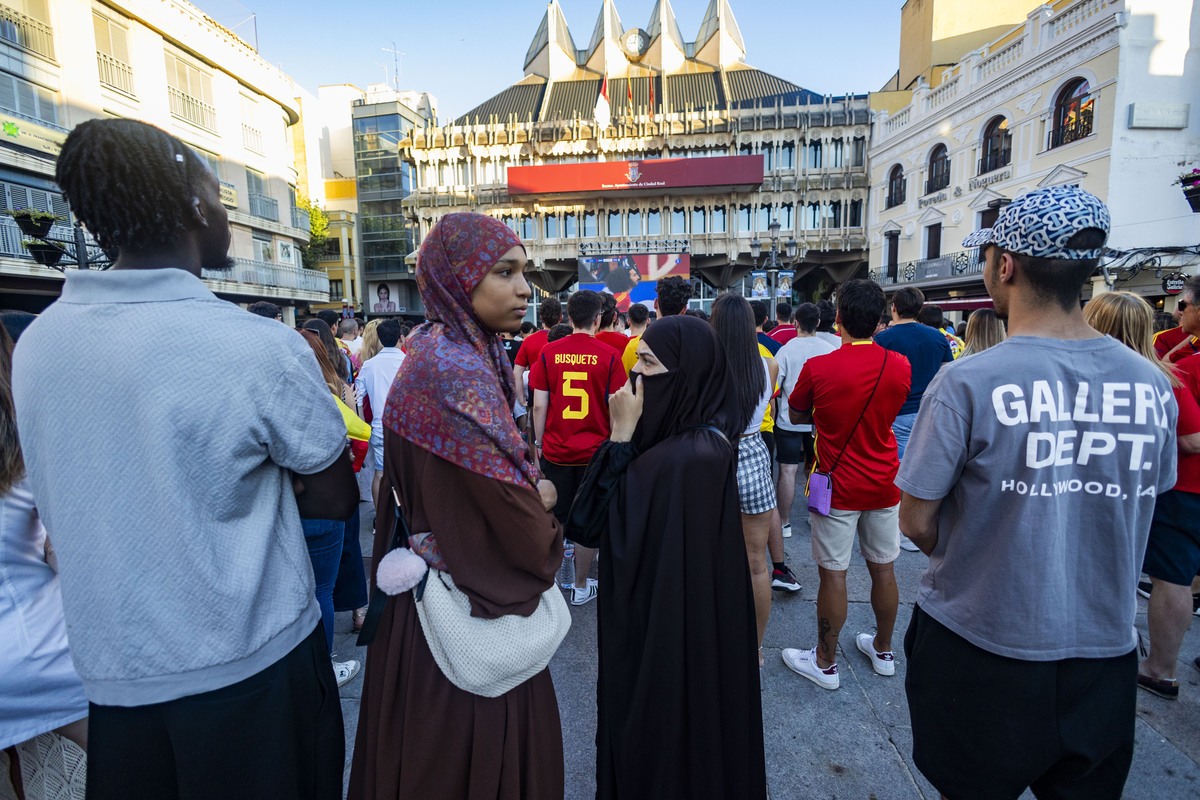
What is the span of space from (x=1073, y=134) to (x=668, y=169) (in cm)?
1767

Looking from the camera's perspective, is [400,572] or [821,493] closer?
[400,572]

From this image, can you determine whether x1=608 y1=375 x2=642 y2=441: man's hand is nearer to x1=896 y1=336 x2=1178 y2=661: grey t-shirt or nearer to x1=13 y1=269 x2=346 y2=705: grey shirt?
x1=896 y1=336 x2=1178 y2=661: grey t-shirt

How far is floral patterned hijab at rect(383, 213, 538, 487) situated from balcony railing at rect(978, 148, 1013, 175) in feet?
85.9

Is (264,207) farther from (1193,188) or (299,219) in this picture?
(1193,188)

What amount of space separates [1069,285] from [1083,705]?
124cm

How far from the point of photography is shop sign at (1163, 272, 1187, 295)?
15.0m

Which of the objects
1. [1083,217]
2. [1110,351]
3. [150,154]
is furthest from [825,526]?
[150,154]

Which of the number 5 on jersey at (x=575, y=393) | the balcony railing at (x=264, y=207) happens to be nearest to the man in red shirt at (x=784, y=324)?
the number 5 on jersey at (x=575, y=393)

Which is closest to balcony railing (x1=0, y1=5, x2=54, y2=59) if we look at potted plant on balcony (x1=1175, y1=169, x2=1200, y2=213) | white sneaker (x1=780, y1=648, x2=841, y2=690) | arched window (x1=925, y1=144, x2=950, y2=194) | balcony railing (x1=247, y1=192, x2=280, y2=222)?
balcony railing (x1=247, y1=192, x2=280, y2=222)

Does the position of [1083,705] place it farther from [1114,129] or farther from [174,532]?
[1114,129]

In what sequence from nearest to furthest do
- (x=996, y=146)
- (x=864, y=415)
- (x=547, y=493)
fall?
(x=547, y=493) → (x=864, y=415) → (x=996, y=146)

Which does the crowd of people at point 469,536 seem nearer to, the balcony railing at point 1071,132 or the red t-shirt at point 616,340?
the red t-shirt at point 616,340

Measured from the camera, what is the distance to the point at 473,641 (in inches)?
58.7

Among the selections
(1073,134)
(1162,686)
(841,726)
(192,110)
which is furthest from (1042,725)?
(192,110)
